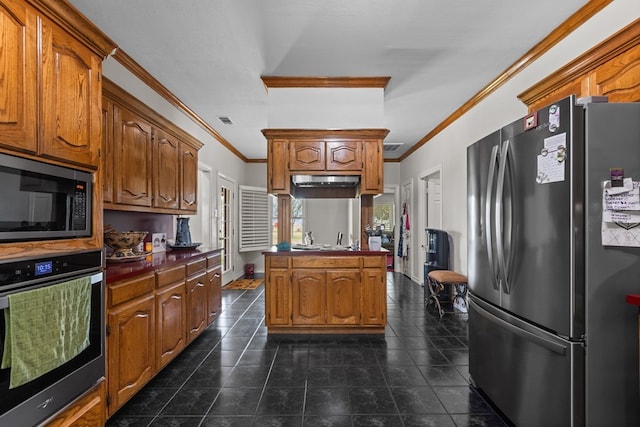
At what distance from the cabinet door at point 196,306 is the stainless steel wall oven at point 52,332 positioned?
1278mm

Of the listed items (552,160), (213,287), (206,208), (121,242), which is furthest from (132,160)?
(552,160)

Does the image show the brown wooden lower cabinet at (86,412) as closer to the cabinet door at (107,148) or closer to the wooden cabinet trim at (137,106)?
the cabinet door at (107,148)

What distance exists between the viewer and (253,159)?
7484 millimetres

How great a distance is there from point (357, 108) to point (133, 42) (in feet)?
7.39

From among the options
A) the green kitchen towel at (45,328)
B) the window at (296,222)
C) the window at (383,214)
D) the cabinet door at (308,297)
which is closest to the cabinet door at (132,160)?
the green kitchen towel at (45,328)

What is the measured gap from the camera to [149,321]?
2.32m

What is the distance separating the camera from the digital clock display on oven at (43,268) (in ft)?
4.29

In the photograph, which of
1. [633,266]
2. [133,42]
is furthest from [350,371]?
[133,42]

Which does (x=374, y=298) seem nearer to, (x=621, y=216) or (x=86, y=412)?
(x=621, y=216)

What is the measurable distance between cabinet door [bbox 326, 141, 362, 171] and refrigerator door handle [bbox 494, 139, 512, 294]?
191cm

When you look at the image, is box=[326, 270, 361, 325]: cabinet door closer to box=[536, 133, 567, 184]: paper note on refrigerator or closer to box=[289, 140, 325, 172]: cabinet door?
box=[289, 140, 325, 172]: cabinet door

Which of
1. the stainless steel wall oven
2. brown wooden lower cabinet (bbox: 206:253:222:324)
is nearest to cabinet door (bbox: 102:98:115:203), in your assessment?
the stainless steel wall oven

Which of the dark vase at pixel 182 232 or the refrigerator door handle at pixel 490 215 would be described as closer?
the refrigerator door handle at pixel 490 215

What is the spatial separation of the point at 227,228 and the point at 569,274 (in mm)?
5743
